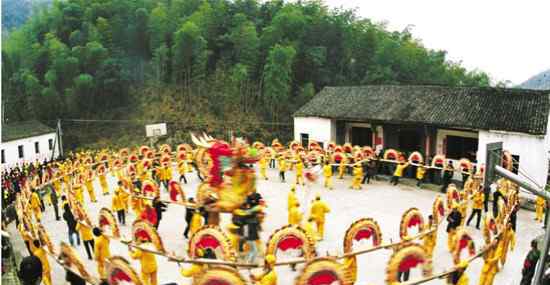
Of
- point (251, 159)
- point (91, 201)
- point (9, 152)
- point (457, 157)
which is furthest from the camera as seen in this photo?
point (9, 152)

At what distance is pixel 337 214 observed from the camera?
14047 millimetres

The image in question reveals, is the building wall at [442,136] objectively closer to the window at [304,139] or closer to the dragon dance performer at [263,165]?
the window at [304,139]

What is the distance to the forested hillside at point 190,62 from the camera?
30016 mm

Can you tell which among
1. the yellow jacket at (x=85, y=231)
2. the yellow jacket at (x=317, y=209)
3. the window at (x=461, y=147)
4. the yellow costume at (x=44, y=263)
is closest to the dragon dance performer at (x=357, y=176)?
the window at (x=461, y=147)

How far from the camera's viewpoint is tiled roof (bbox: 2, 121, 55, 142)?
24202 mm

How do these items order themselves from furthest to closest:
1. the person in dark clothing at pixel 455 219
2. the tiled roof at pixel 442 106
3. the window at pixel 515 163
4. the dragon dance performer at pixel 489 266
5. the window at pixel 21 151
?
the window at pixel 21 151 → the tiled roof at pixel 442 106 → the window at pixel 515 163 → the person in dark clothing at pixel 455 219 → the dragon dance performer at pixel 489 266

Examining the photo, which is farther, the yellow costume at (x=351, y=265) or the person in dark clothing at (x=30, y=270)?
the yellow costume at (x=351, y=265)

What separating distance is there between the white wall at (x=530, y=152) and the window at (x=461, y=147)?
1.94 meters

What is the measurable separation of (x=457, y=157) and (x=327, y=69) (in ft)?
58.9

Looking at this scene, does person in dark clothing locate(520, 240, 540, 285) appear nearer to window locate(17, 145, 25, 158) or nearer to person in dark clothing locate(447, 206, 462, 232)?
person in dark clothing locate(447, 206, 462, 232)

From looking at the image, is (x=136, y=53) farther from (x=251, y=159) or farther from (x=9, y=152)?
(x=251, y=159)

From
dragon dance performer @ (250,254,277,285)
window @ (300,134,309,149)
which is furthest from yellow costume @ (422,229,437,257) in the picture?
window @ (300,134,309,149)

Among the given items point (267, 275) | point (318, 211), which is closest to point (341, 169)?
point (318, 211)

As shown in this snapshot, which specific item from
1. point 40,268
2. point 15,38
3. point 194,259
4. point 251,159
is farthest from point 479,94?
point 15,38
